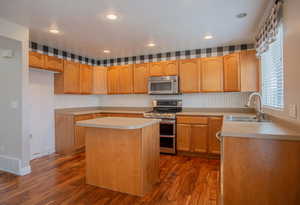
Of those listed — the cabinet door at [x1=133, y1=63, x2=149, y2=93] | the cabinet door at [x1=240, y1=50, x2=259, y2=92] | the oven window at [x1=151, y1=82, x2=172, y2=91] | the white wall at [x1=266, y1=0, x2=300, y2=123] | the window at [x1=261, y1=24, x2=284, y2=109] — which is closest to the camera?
the white wall at [x1=266, y1=0, x2=300, y2=123]

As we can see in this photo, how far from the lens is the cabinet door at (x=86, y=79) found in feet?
14.8

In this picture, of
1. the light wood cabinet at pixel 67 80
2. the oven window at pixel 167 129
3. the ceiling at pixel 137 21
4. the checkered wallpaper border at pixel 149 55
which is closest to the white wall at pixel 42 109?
the light wood cabinet at pixel 67 80

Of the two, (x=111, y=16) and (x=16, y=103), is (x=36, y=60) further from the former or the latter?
(x=111, y=16)

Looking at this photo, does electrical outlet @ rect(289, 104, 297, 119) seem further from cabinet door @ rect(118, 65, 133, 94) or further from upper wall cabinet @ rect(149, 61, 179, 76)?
cabinet door @ rect(118, 65, 133, 94)

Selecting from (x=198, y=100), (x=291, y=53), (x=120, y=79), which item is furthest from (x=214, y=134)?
(x=120, y=79)

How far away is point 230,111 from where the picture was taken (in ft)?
13.0

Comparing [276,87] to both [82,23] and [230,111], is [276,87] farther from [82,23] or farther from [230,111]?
[82,23]

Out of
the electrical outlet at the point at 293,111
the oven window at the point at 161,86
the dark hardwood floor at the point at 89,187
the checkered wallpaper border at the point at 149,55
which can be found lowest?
the dark hardwood floor at the point at 89,187

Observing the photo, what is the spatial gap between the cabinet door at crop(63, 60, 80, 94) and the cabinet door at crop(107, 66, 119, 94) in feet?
2.77

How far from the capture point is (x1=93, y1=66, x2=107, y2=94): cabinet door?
4852 mm

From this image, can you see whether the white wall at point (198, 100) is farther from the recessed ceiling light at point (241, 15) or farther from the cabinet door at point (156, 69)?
the recessed ceiling light at point (241, 15)

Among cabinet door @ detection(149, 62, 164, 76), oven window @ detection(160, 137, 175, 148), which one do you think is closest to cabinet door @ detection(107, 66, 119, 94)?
cabinet door @ detection(149, 62, 164, 76)

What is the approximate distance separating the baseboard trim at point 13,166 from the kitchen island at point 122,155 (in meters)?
1.20

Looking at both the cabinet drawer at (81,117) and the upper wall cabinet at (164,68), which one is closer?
the cabinet drawer at (81,117)
